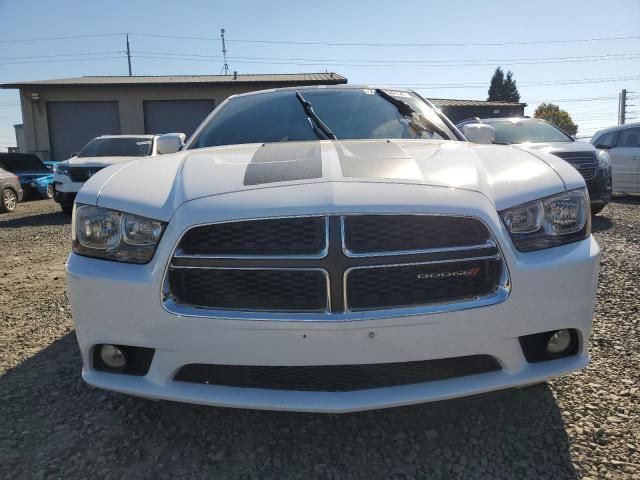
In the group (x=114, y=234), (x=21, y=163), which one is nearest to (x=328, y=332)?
(x=114, y=234)

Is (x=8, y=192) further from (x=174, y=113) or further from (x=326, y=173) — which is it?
(x=326, y=173)

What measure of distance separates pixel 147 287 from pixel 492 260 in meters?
1.30

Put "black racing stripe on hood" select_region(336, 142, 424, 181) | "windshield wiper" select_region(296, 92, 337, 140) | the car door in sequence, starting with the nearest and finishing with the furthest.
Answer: "black racing stripe on hood" select_region(336, 142, 424, 181) → "windshield wiper" select_region(296, 92, 337, 140) → the car door

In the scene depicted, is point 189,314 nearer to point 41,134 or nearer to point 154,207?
point 154,207

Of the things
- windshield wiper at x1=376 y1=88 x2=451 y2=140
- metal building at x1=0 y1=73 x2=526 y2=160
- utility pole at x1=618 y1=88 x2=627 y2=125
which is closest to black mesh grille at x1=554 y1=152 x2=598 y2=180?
windshield wiper at x1=376 y1=88 x2=451 y2=140

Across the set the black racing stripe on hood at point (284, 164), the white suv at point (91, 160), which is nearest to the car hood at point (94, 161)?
the white suv at point (91, 160)

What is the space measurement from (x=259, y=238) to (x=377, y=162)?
2.24ft

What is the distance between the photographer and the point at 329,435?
6.68 ft

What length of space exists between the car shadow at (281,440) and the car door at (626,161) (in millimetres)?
9525

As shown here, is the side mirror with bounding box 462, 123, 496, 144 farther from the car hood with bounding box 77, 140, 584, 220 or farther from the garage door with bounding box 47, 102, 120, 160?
the garage door with bounding box 47, 102, 120, 160

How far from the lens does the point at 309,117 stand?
316 cm

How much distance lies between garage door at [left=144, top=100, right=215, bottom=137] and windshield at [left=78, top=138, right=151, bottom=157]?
1121 centimetres

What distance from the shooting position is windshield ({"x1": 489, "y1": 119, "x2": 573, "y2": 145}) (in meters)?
7.97

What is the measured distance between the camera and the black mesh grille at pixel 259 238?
175 cm
